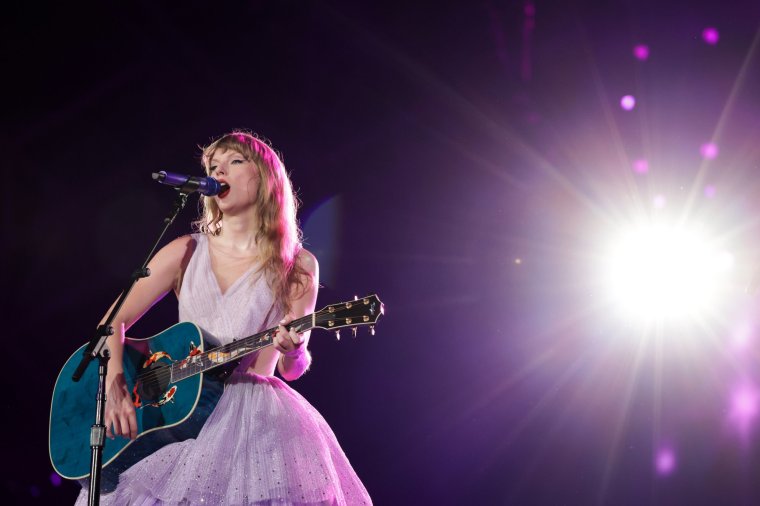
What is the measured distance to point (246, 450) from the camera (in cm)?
231

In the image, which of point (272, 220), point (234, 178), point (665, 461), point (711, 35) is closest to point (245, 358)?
point (272, 220)

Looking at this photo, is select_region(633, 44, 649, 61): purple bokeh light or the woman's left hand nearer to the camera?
the woman's left hand

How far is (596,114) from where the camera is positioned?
4141 mm

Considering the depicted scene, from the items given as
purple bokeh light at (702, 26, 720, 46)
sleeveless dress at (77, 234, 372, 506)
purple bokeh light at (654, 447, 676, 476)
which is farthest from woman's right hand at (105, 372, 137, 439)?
purple bokeh light at (702, 26, 720, 46)

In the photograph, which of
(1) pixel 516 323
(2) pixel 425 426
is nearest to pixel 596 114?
(1) pixel 516 323

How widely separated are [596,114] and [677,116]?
0.42 m

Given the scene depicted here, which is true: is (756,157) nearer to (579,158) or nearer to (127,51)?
(579,158)

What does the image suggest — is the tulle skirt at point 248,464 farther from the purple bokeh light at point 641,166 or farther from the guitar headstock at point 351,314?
the purple bokeh light at point 641,166

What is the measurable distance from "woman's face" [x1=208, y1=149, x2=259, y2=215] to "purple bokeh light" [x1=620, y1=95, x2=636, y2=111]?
2.20 m

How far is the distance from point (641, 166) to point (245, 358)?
2521mm

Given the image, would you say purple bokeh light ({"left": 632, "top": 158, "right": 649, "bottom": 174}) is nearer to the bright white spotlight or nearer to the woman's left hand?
the bright white spotlight

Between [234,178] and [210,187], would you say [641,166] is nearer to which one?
[234,178]

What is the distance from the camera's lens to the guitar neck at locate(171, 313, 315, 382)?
241cm

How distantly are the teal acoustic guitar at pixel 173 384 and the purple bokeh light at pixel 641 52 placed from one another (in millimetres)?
2464
